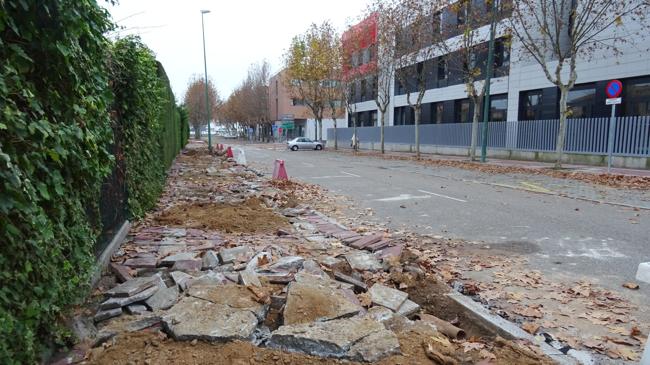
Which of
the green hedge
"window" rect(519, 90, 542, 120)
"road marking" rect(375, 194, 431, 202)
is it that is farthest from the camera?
"window" rect(519, 90, 542, 120)

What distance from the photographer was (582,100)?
2381 centimetres

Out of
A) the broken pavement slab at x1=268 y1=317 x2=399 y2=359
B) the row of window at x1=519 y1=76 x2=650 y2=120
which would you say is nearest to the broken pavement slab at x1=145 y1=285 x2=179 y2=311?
the broken pavement slab at x1=268 y1=317 x2=399 y2=359

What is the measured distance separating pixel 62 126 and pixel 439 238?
5.82m

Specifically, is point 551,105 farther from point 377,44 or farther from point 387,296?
point 387,296

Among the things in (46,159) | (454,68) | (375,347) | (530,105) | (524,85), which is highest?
(454,68)

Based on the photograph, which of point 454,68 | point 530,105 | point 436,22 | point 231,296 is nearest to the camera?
point 231,296

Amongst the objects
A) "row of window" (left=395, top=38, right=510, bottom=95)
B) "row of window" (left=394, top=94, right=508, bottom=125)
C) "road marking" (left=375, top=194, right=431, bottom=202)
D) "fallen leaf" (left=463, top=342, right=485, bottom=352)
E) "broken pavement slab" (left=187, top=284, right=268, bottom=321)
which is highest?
"row of window" (left=395, top=38, right=510, bottom=95)

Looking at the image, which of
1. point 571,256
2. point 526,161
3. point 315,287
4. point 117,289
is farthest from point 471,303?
point 526,161

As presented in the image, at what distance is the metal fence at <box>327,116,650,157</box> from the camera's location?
1904 cm

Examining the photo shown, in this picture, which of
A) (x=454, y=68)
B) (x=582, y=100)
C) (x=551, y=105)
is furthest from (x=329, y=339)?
(x=454, y=68)

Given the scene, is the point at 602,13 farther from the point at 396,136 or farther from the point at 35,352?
the point at 396,136

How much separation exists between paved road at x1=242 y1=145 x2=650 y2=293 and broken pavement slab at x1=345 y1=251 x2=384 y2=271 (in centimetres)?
211

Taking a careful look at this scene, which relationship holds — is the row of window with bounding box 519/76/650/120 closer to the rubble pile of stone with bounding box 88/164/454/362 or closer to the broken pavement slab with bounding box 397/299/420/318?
the rubble pile of stone with bounding box 88/164/454/362

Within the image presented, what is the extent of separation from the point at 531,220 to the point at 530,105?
69.7ft
